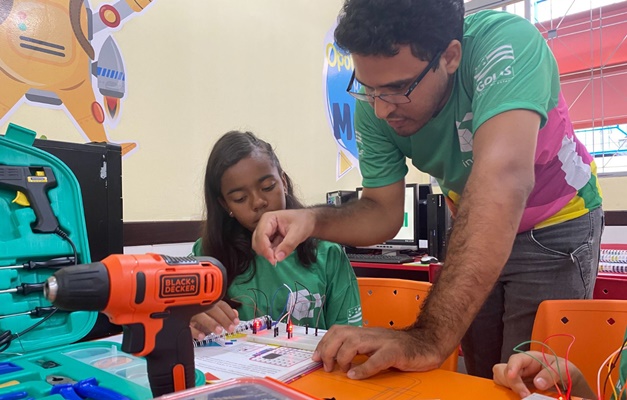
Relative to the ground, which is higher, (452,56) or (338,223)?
(452,56)

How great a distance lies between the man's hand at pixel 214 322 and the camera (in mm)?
857

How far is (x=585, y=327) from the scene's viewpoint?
37.4 inches

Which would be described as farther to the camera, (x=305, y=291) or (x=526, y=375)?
(x=305, y=291)

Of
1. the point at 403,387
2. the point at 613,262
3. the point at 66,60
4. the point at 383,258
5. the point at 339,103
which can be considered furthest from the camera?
the point at 339,103

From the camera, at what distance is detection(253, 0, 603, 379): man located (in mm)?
704

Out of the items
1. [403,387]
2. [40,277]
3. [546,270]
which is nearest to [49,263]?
[40,277]

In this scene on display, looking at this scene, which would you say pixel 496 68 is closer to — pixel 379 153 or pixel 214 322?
pixel 379 153

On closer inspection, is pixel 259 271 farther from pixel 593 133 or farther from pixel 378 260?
pixel 593 133

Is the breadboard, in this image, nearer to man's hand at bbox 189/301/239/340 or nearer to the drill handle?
man's hand at bbox 189/301/239/340

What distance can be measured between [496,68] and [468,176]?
9.0 inches

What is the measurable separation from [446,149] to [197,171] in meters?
1.30

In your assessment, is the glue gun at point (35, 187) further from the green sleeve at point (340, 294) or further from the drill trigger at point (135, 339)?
the green sleeve at point (340, 294)

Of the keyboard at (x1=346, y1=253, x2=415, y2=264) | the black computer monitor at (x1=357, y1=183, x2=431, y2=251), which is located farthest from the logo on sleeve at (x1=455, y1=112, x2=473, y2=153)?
the black computer monitor at (x1=357, y1=183, x2=431, y2=251)

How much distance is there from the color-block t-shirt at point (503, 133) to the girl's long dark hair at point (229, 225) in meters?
0.29
